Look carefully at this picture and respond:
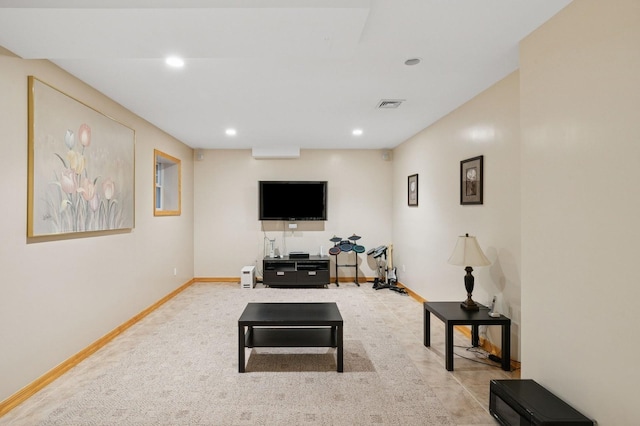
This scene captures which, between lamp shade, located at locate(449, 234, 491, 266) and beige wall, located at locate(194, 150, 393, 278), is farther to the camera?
beige wall, located at locate(194, 150, 393, 278)

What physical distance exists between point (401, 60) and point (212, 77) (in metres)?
1.65

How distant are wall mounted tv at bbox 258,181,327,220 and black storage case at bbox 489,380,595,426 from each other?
470 centimetres

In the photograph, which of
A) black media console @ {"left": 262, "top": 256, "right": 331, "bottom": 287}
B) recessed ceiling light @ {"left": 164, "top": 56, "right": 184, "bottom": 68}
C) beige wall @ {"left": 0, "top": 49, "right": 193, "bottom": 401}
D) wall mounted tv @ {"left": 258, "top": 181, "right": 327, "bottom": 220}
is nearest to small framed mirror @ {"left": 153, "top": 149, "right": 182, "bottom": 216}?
beige wall @ {"left": 0, "top": 49, "right": 193, "bottom": 401}

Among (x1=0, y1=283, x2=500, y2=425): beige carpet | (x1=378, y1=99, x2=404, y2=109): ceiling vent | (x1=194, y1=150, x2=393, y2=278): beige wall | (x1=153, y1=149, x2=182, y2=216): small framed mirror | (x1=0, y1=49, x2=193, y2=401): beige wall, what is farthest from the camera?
(x1=194, y1=150, x2=393, y2=278): beige wall

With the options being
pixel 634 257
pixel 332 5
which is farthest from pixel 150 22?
pixel 634 257


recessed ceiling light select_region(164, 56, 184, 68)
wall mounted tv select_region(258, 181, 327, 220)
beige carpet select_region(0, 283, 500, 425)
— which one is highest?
recessed ceiling light select_region(164, 56, 184, 68)

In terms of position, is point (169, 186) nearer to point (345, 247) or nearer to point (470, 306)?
point (345, 247)

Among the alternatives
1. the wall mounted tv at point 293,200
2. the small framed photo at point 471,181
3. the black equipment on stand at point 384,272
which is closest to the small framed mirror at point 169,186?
the wall mounted tv at point 293,200

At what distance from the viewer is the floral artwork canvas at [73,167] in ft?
8.75

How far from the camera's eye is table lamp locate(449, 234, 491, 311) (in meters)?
3.20

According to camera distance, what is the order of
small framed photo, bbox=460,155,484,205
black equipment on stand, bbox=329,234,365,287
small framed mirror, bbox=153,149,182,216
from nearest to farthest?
1. small framed photo, bbox=460,155,484,205
2. small framed mirror, bbox=153,149,182,216
3. black equipment on stand, bbox=329,234,365,287

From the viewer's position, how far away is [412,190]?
569cm

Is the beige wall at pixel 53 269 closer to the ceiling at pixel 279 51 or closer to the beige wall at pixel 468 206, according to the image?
the ceiling at pixel 279 51

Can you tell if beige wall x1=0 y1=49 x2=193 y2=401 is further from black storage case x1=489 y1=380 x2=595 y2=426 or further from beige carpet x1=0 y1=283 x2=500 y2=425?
black storage case x1=489 y1=380 x2=595 y2=426
